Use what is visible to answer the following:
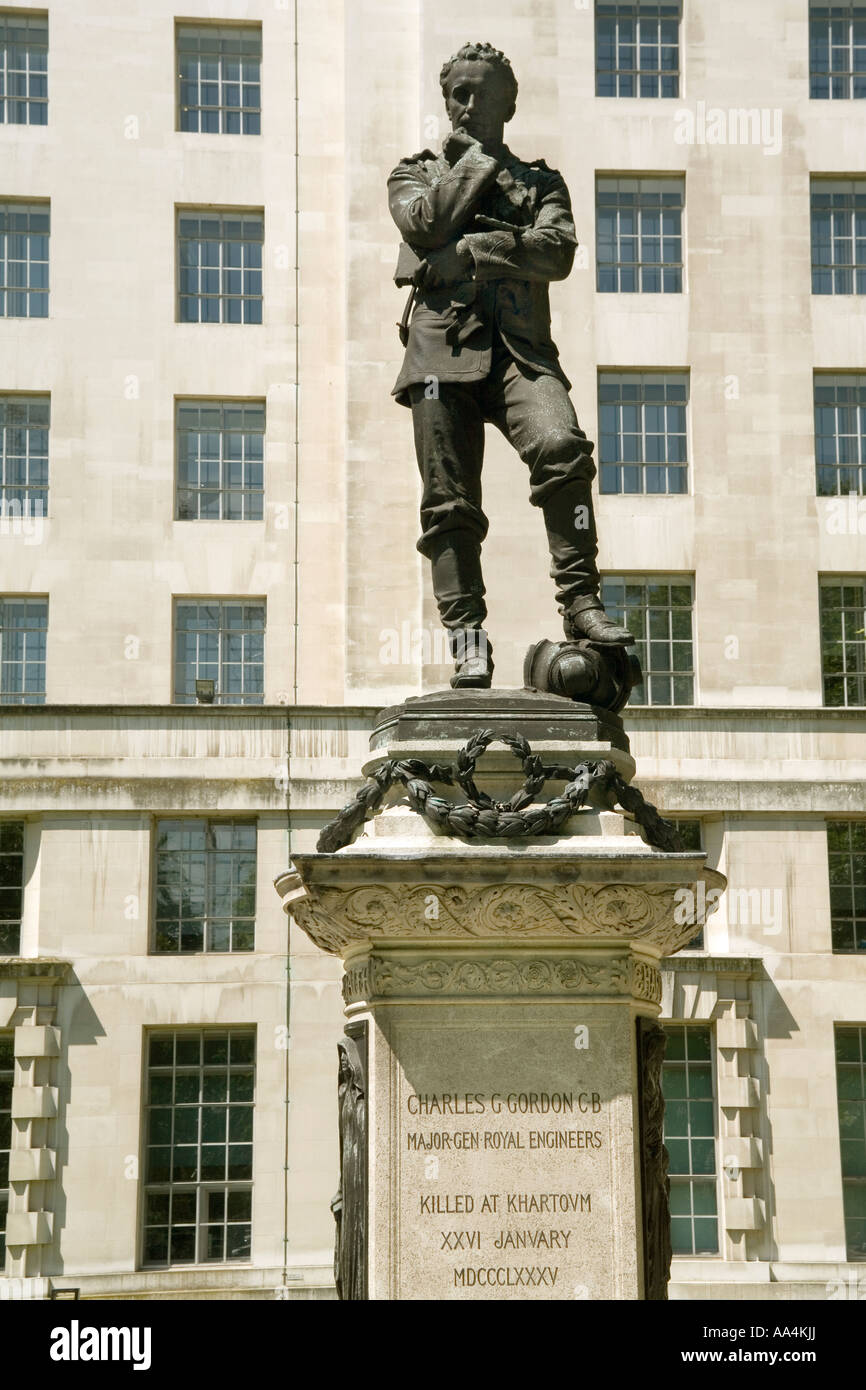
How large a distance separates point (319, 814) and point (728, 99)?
16588mm

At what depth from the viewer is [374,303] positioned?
131 feet

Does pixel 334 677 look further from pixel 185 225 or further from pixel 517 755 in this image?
pixel 517 755

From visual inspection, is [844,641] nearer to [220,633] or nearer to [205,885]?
[220,633]

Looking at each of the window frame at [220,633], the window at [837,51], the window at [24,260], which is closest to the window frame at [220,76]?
the window at [24,260]

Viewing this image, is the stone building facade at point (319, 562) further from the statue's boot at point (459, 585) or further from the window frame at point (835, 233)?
the statue's boot at point (459, 585)

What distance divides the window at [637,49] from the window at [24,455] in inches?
514

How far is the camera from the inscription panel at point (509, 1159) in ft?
33.3

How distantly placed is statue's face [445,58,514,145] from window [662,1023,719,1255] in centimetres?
2584

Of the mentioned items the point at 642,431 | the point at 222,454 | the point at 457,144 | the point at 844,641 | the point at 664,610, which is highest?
the point at 642,431

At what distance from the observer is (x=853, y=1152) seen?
122 ft

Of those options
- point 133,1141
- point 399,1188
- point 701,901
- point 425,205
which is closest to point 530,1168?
point 399,1188

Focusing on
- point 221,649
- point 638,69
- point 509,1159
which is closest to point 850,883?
point 221,649

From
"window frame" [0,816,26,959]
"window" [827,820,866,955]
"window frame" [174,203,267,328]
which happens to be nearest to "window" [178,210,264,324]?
"window frame" [174,203,267,328]

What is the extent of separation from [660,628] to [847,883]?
6.02 metres
